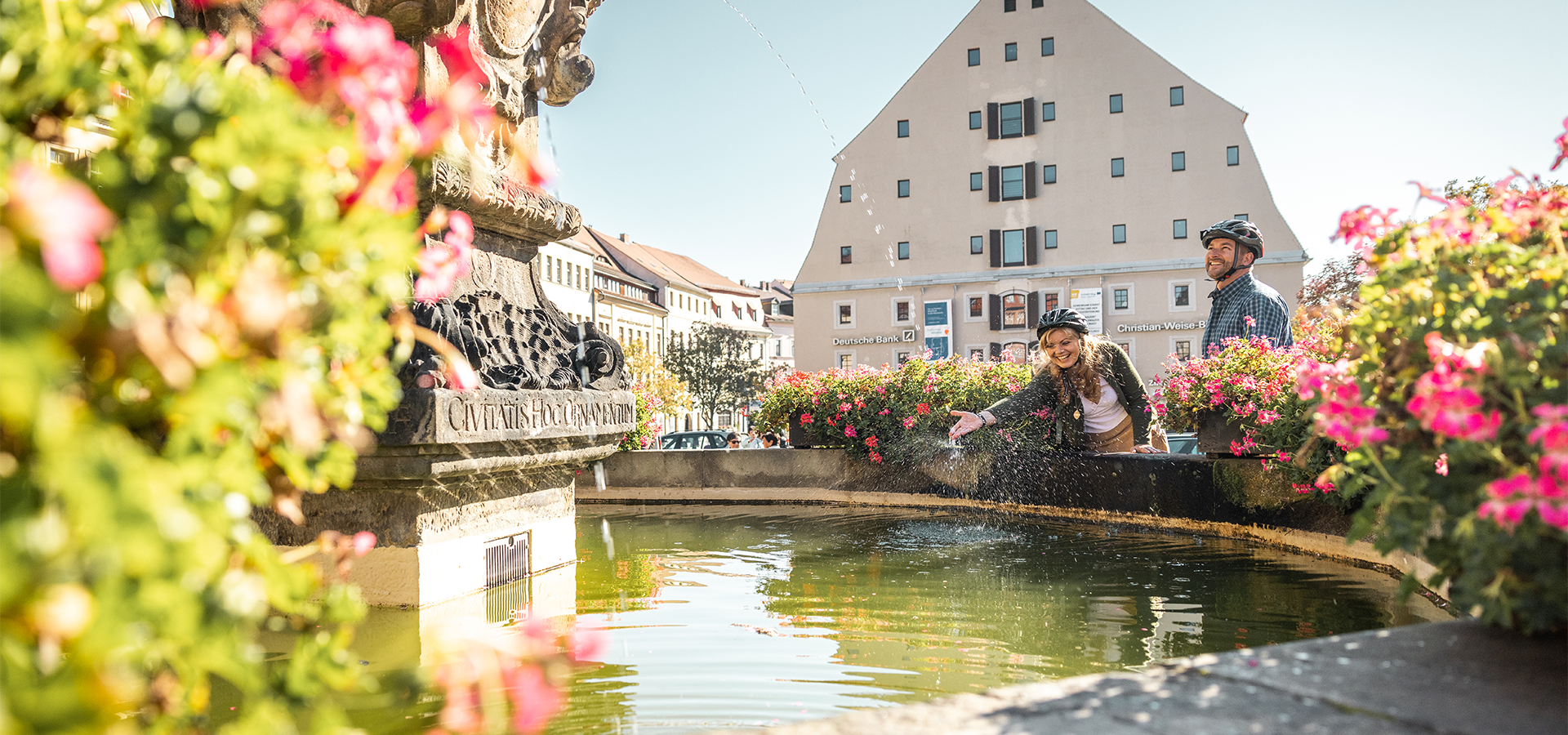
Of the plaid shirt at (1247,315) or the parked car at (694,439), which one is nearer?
the plaid shirt at (1247,315)

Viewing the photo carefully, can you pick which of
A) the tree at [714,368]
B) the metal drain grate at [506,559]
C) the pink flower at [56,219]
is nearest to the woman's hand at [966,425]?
the metal drain grate at [506,559]

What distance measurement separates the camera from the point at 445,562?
4254mm

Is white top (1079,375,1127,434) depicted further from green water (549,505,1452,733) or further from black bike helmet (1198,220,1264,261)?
black bike helmet (1198,220,1264,261)

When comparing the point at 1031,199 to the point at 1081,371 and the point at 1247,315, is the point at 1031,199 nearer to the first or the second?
the point at 1247,315

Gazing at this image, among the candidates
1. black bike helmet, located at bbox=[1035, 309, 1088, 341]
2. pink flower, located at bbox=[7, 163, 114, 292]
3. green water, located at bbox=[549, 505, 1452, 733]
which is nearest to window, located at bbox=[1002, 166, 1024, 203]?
black bike helmet, located at bbox=[1035, 309, 1088, 341]

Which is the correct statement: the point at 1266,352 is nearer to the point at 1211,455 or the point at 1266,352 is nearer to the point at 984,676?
the point at 1211,455

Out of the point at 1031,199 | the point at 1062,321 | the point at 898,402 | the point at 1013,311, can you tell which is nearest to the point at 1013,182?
the point at 1031,199

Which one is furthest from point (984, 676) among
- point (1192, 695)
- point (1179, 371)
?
point (1179, 371)

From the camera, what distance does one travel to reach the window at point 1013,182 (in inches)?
1692

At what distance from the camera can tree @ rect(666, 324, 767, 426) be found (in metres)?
66.6

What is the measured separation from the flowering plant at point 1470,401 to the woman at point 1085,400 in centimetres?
544

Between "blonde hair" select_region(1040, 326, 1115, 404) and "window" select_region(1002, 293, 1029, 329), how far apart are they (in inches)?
1419

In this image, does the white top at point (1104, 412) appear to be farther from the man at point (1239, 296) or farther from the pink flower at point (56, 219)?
the pink flower at point (56, 219)

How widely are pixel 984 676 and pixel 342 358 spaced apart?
2319 millimetres
